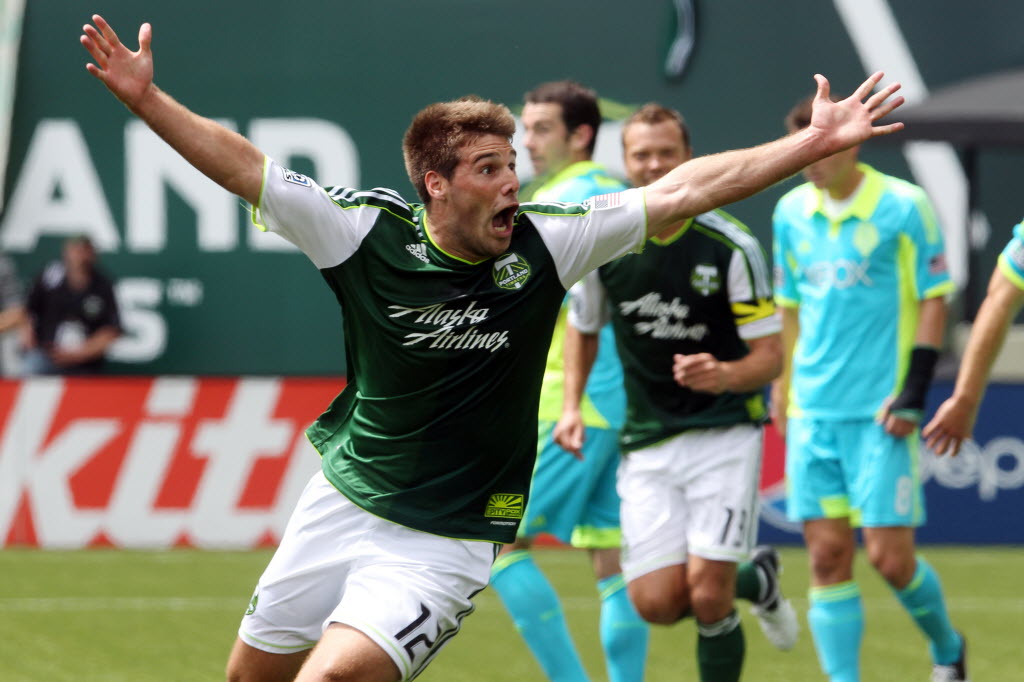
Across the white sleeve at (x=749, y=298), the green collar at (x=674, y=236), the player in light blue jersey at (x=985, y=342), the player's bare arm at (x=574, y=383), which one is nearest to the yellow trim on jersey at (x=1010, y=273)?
the player in light blue jersey at (x=985, y=342)

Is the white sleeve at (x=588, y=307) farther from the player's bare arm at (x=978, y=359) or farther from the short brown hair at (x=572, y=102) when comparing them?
the player's bare arm at (x=978, y=359)

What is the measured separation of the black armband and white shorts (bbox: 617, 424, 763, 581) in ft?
2.54

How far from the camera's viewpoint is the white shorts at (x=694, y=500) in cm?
600

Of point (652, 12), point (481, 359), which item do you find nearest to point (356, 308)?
point (481, 359)

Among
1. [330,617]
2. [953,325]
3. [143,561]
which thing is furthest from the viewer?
[953,325]

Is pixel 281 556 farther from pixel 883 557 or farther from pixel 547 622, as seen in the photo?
pixel 883 557

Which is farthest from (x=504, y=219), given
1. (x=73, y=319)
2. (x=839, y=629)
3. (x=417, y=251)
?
(x=73, y=319)

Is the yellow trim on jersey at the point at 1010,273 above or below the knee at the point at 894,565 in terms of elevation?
above

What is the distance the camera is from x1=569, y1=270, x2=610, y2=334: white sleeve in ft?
20.9

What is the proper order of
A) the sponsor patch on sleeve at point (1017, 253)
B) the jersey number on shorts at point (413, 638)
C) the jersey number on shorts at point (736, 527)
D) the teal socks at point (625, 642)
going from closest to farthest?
1. the jersey number on shorts at point (413, 638)
2. the sponsor patch on sleeve at point (1017, 253)
3. the jersey number on shorts at point (736, 527)
4. the teal socks at point (625, 642)

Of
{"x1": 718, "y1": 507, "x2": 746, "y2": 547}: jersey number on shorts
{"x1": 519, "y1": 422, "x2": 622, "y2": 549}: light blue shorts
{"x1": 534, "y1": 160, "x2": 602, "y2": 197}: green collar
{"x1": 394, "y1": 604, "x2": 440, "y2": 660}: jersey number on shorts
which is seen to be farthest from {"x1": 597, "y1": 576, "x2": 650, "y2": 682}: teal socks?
{"x1": 394, "y1": 604, "x2": 440, "y2": 660}: jersey number on shorts

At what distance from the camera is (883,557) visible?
6.72 meters

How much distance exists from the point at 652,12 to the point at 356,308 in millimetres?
11768

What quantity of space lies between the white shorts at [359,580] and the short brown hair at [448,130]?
923 mm
